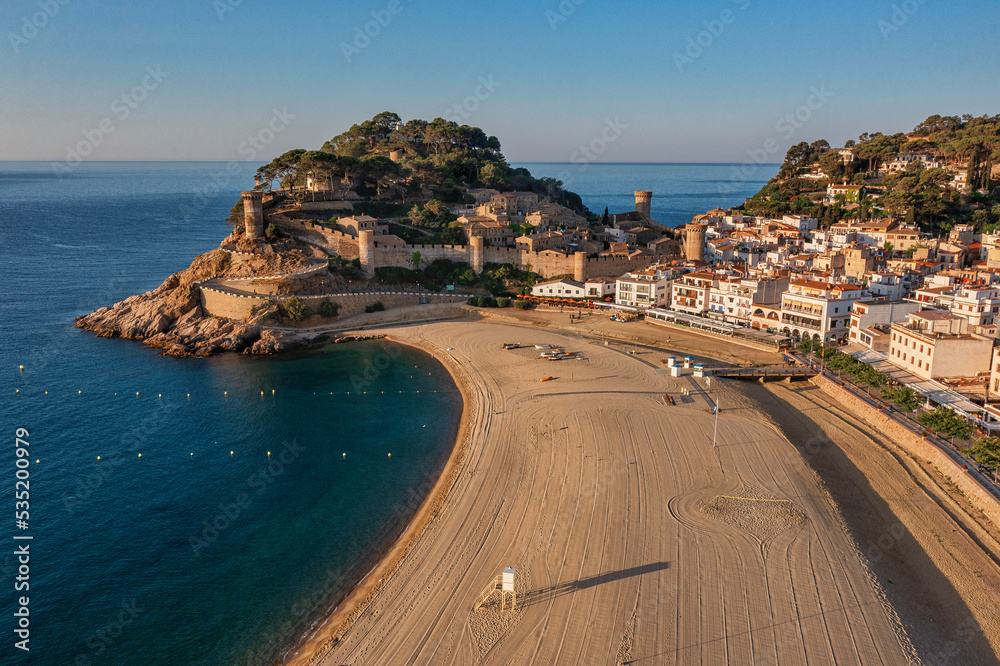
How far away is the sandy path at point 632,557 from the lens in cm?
1314

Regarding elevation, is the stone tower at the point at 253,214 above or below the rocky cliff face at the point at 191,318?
above

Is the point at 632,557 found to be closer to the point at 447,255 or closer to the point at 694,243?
the point at 447,255

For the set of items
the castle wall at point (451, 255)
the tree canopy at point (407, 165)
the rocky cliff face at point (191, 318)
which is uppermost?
the tree canopy at point (407, 165)

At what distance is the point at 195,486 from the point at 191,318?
20.8m

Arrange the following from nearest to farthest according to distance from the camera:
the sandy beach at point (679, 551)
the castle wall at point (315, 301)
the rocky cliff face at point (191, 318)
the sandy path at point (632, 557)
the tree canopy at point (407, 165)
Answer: the sandy path at point (632, 557) < the sandy beach at point (679, 551) < the rocky cliff face at point (191, 318) < the castle wall at point (315, 301) < the tree canopy at point (407, 165)

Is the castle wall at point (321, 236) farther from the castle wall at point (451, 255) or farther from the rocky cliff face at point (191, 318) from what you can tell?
the rocky cliff face at point (191, 318)

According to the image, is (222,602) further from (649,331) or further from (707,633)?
(649,331)

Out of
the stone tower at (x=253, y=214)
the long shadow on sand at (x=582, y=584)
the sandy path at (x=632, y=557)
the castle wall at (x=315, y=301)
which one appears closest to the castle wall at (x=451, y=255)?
the stone tower at (x=253, y=214)

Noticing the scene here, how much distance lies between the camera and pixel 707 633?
522 inches

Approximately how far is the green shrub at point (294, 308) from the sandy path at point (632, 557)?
19252 millimetres

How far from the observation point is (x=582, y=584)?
14.8 metres

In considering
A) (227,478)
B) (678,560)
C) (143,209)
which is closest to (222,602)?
(227,478)

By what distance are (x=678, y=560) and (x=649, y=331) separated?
74.7 feet

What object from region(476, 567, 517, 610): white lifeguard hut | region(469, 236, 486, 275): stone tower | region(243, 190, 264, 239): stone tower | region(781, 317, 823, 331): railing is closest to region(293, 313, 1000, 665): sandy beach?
region(476, 567, 517, 610): white lifeguard hut
